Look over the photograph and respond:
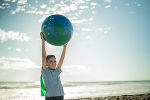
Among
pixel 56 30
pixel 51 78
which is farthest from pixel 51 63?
pixel 56 30

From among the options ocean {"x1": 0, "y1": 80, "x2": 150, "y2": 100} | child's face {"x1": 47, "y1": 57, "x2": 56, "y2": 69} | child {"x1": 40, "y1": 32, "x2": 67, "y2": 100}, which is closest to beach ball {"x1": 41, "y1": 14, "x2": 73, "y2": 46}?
child {"x1": 40, "y1": 32, "x2": 67, "y2": 100}

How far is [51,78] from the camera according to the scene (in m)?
3.46

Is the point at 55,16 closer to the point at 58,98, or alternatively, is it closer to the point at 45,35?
the point at 45,35

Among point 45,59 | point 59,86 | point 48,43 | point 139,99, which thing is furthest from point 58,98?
point 139,99

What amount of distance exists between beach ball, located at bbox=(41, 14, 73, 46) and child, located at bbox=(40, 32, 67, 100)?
20cm

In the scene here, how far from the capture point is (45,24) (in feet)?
12.4

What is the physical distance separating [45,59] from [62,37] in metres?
0.61

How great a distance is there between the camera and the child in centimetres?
337

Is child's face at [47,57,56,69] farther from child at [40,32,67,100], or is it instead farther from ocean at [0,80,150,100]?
ocean at [0,80,150,100]

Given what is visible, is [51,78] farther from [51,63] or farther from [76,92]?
[76,92]

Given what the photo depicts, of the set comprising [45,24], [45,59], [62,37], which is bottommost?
[45,59]

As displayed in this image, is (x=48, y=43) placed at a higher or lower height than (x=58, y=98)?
higher

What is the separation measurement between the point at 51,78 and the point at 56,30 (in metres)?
0.99

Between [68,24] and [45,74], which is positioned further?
[68,24]
